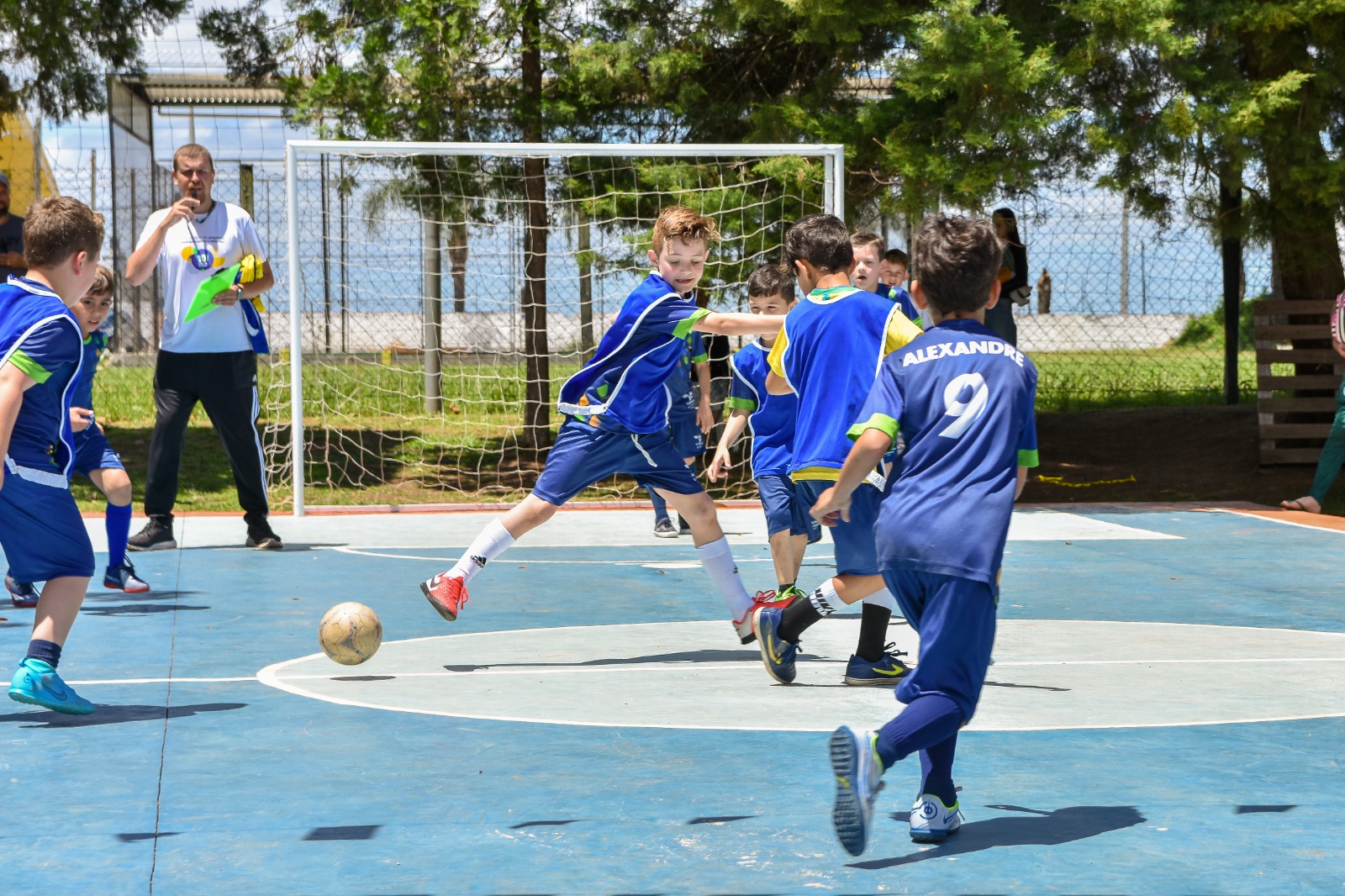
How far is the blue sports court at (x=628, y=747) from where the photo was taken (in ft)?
12.1

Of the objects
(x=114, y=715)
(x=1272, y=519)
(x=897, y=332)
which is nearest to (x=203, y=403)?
(x=114, y=715)

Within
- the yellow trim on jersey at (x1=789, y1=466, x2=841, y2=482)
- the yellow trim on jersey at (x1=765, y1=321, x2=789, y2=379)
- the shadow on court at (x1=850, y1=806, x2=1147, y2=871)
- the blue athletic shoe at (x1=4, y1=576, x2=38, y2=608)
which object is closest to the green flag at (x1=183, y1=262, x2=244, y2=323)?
the blue athletic shoe at (x1=4, y1=576, x2=38, y2=608)

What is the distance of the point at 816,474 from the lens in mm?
5707

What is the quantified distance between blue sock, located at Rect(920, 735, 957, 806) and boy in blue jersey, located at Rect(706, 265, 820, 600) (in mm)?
2297

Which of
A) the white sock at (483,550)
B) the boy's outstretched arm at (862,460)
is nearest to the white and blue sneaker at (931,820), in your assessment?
the boy's outstretched arm at (862,460)

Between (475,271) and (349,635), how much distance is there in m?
10.1

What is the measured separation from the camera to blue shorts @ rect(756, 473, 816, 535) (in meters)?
6.98

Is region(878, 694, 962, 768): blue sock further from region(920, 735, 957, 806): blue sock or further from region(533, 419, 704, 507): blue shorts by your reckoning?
region(533, 419, 704, 507): blue shorts

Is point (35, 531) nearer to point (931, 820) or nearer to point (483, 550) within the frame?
point (483, 550)

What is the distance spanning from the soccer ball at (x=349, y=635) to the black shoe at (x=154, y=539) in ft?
13.1

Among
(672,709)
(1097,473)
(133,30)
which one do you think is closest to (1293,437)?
(1097,473)

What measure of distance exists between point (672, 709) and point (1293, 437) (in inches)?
429

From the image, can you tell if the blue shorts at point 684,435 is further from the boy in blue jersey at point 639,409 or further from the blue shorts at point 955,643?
the blue shorts at point 955,643

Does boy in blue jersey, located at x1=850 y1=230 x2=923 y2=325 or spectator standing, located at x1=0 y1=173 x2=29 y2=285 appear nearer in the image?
boy in blue jersey, located at x1=850 y1=230 x2=923 y2=325
